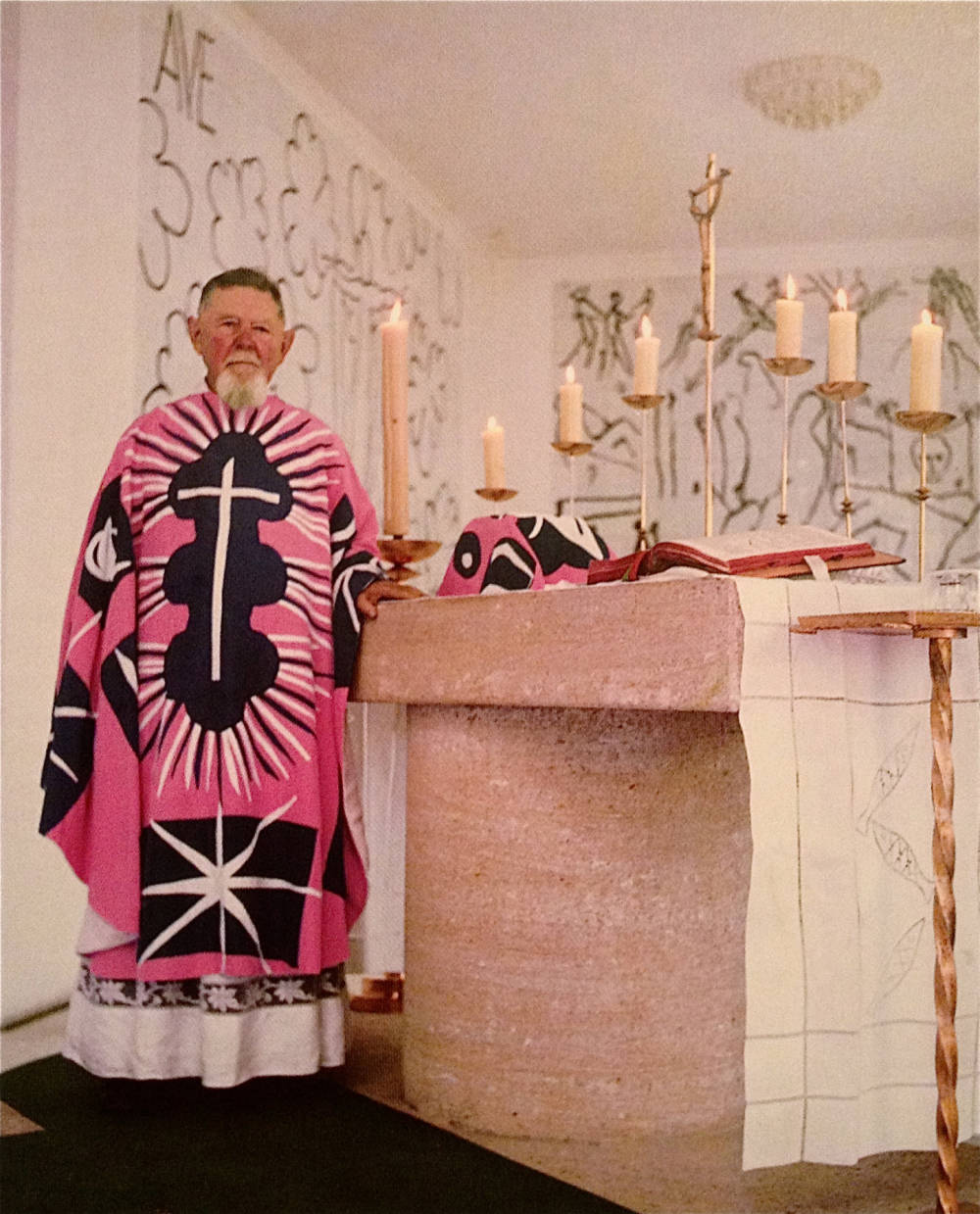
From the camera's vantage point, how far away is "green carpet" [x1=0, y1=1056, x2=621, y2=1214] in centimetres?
174

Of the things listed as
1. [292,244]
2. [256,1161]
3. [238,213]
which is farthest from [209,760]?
Answer: [292,244]

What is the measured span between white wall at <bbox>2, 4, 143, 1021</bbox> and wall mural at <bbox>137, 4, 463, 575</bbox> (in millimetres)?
115

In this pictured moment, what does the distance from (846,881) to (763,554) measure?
49cm

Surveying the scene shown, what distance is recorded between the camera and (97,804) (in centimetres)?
221

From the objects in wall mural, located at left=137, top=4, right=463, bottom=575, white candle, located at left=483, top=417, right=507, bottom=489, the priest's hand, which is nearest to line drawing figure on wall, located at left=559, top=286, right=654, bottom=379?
wall mural, located at left=137, top=4, right=463, bottom=575

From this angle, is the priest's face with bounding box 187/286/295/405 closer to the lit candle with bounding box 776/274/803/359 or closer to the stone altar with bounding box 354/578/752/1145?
the stone altar with bounding box 354/578/752/1145

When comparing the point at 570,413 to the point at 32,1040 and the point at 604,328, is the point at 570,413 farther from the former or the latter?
the point at 604,328

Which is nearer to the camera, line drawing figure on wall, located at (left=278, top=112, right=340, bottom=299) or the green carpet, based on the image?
the green carpet

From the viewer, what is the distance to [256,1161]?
6.29ft

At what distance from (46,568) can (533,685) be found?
1.78 m

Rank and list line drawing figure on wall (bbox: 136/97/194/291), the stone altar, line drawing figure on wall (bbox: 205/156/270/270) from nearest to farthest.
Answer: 1. the stone altar
2. line drawing figure on wall (bbox: 136/97/194/291)
3. line drawing figure on wall (bbox: 205/156/270/270)

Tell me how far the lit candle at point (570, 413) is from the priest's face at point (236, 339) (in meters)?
0.68

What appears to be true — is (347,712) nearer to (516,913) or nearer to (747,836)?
(516,913)

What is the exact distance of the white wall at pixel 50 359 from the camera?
9.71ft
